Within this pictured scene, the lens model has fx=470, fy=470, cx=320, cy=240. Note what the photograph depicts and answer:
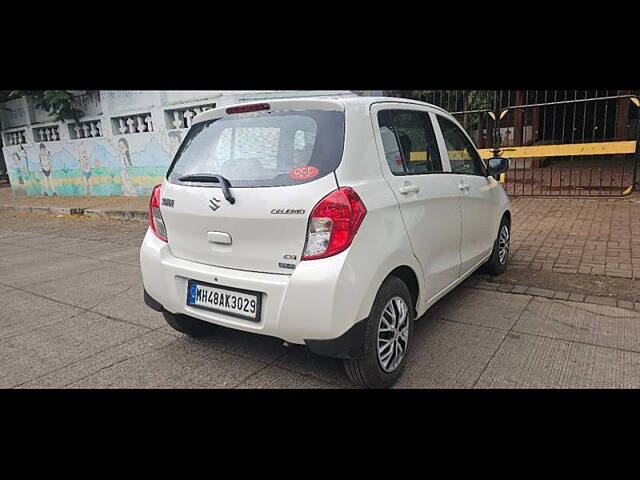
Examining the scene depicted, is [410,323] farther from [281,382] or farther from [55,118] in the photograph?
[55,118]

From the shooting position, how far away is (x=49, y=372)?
311 cm

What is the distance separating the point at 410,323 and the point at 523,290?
1.94 metres

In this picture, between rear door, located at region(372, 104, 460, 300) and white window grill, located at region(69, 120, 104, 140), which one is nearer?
rear door, located at region(372, 104, 460, 300)

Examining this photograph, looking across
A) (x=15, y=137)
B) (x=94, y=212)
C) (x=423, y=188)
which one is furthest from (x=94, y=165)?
(x=423, y=188)

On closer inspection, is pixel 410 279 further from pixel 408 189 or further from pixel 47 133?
pixel 47 133

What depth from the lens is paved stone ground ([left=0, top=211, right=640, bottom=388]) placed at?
2877 millimetres

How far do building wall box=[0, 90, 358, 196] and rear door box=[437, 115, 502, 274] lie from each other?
13.5 feet

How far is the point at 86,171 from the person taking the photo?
13625 millimetres

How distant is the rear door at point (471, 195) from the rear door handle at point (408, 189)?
28.8 inches

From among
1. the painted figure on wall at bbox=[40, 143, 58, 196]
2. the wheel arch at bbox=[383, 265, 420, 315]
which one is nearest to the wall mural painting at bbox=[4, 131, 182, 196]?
the painted figure on wall at bbox=[40, 143, 58, 196]

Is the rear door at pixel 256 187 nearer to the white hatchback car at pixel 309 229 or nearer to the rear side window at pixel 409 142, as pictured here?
the white hatchback car at pixel 309 229

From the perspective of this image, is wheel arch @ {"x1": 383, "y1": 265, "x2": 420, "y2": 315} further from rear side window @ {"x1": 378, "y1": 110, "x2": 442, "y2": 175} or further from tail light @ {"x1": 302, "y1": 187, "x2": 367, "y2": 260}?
rear side window @ {"x1": 378, "y1": 110, "x2": 442, "y2": 175}

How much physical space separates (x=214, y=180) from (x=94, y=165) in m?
12.1

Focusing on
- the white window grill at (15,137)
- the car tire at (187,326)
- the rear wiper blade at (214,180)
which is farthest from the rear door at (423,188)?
the white window grill at (15,137)
